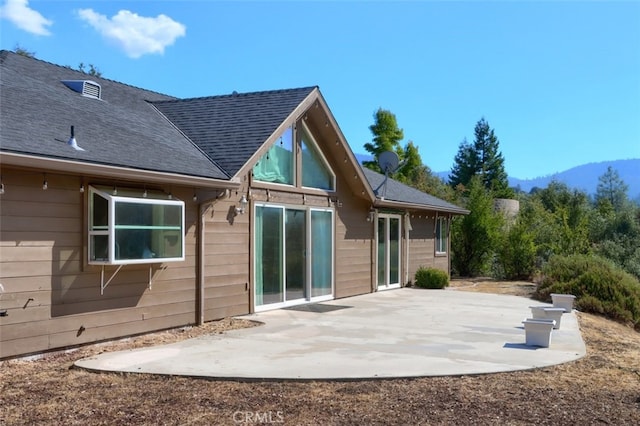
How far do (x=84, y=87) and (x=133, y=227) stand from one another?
3728 millimetres

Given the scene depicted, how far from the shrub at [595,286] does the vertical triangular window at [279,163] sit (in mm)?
6742

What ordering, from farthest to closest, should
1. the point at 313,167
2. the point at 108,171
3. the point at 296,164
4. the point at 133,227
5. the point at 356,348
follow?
the point at 313,167
the point at 296,164
the point at 133,227
the point at 356,348
the point at 108,171

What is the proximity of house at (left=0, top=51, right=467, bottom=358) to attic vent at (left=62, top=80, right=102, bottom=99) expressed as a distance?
28 millimetres

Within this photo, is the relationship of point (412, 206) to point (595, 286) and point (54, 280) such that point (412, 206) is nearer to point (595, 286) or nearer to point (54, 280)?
point (595, 286)

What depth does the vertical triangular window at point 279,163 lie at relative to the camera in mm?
10484

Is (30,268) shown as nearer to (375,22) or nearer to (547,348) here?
(547,348)

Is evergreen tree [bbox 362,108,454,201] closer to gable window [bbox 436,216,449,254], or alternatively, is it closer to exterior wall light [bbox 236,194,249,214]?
gable window [bbox 436,216,449,254]

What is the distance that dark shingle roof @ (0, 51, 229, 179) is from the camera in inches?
270

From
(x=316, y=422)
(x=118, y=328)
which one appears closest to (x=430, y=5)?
(x=118, y=328)

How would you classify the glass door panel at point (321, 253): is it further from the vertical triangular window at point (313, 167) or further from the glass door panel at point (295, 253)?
the vertical triangular window at point (313, 167)

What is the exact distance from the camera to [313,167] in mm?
12195

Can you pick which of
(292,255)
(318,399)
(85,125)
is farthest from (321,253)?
(318,399)

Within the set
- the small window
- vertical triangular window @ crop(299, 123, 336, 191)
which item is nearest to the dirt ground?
the small window

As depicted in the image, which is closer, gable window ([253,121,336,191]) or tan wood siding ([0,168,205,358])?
tan wood siding ([0,168,205,358])
